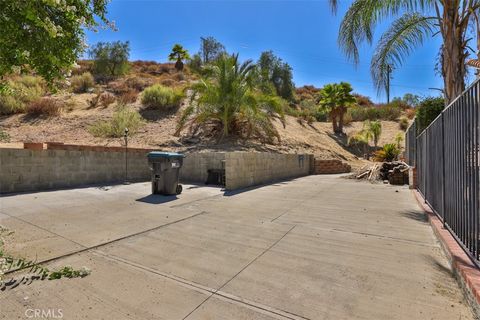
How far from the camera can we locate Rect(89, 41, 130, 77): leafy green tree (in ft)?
110

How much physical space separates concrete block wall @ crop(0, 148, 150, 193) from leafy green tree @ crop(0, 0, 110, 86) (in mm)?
5865

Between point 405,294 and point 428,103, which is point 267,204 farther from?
point 428,103

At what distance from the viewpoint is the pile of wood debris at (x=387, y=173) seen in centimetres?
1238

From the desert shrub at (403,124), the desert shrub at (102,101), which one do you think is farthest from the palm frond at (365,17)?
the desert shrub at (403,124)

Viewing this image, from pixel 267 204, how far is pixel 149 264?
4350 millimetres

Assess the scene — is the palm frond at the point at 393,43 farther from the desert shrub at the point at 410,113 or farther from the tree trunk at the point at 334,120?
the desert shrub at the point at 410,113

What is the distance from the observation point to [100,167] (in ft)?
35.4

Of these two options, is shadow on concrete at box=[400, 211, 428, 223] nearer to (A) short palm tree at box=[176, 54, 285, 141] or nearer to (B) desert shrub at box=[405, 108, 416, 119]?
(A) short palm tree at box=[176, 54, 285, 141]

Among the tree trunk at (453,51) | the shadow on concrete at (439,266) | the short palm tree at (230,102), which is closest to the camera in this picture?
the shadow on concrete at (439,266)

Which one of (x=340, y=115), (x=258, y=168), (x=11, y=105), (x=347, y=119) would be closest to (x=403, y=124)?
(x=347, y=119)

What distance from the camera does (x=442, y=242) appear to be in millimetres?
4102

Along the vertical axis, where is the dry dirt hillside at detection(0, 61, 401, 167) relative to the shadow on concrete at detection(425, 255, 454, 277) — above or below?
above

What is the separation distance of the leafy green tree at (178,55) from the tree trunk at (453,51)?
39298mm

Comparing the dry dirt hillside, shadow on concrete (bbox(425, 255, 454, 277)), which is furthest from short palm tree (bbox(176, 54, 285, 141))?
shadow on concrete (bbox(425, 255, 454, 277))
